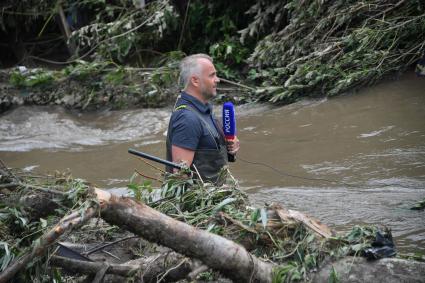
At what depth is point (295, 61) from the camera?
998cm

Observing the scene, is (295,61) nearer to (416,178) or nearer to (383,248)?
(416,178)

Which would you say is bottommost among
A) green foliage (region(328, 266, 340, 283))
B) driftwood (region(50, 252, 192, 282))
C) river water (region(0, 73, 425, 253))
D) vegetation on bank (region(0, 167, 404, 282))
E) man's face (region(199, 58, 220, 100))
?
river water (region(0, 73, 425, 253))

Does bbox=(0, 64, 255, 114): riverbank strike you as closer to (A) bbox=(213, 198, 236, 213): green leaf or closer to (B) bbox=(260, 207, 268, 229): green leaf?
(A) bbox=(213, 198, 236, 213): green leaf

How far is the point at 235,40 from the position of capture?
11703mm

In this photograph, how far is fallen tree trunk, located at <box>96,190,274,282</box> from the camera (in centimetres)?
374

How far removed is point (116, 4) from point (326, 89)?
5228 mm

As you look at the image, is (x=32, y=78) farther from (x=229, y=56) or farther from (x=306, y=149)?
(x=306, y=149)

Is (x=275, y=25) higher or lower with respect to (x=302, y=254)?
higher

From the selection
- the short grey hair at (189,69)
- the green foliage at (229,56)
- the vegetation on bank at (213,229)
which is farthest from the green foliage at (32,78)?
the vegetation on bank at (213,229)

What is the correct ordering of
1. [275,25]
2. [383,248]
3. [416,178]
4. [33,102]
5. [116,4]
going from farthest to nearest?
[116,4] → [33,102] → [275,25] → [416,178] → [383,248]

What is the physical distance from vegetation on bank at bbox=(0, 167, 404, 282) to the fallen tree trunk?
0.20 m

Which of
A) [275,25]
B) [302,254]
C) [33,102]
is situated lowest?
[33,102]

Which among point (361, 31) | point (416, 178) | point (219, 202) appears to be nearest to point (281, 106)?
point (361, 31)

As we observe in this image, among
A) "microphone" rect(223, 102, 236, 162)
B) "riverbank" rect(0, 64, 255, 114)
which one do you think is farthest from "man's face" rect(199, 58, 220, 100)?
"riverbank" rect(0, 64, 255, 114)
